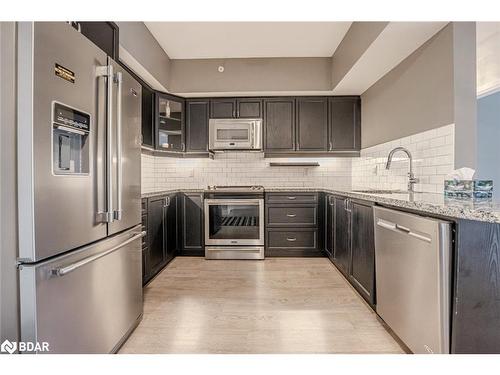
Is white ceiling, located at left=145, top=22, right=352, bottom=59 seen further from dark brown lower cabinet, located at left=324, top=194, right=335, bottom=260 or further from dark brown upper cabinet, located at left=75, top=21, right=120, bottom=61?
dark brown lower cabinet, located at left=324, top=194, right=335, bottom=260

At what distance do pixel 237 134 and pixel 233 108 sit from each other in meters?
0.43

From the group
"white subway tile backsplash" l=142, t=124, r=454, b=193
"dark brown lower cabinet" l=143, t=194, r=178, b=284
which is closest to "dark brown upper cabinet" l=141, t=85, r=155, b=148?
"white subway tile backsplash" l=142, t=124, r=454, b=193

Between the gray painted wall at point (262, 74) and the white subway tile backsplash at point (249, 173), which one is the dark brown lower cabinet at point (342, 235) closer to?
the white subway tile backsplash at point (249, 173)

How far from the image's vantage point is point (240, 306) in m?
2.25

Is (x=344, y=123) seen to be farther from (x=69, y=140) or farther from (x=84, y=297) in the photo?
(x=84, y=297)

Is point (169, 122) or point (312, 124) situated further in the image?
point (312, 124)

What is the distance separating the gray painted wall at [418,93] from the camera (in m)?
2.06

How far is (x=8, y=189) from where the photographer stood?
101 centimetres

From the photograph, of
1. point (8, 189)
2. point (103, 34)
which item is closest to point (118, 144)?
point (8, 189)

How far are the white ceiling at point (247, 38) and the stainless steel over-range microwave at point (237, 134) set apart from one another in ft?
2.91

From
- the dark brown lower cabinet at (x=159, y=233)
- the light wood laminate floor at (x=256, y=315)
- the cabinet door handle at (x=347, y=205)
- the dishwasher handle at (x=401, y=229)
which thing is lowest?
the light wood laminate floor at (x=256, y=315)

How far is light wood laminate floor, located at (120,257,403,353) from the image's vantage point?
5.63 ft

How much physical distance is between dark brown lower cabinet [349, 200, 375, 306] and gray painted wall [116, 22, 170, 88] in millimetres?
2513

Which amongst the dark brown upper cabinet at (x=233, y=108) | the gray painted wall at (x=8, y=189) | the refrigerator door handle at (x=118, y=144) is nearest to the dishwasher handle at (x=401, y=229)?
the refrigerator door handle at (x=118, y=144)
